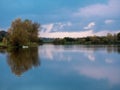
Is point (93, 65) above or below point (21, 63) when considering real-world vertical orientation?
below

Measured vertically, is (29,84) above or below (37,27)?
below

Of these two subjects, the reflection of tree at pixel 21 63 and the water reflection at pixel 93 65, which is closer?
the water reflection at pixel 93 65

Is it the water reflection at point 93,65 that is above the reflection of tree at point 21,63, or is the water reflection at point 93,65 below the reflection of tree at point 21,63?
below

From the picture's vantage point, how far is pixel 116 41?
9912 centimetres

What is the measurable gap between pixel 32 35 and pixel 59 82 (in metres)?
56.0

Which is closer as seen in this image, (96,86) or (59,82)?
(96,86)

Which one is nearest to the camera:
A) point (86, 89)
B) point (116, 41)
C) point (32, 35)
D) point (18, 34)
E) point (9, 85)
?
point (86, 89)

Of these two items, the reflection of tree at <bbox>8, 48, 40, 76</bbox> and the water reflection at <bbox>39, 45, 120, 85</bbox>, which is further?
the reflection of tree at <bbox>8, 48, 40, 76</bbox>

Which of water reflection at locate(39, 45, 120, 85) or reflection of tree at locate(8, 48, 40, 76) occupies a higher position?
reflection of tree at locate(8, 48, 40, 76)

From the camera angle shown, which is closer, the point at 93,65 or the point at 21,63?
the point at 93,65

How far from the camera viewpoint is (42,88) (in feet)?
31.0

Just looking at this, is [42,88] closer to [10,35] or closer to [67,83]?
[67,83]

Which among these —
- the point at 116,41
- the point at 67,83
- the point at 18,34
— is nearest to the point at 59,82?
the point at 67,83

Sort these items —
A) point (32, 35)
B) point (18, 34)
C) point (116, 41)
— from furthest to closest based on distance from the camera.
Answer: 1. point (116, 41)
2. point (32, 35)
3. point (18, 34)
